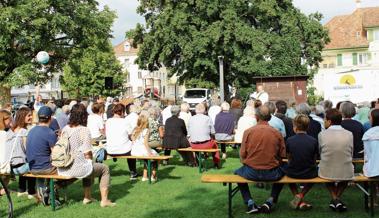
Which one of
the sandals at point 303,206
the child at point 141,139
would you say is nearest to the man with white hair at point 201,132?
the child at point 141,139

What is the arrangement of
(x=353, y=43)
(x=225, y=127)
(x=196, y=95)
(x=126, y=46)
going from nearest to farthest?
(x=225, y=127) → (x=196, y=95) → (x=353, y=43) → (x=126, y=46)

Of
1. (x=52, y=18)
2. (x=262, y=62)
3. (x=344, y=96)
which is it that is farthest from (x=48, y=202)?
(x=262, y=62)

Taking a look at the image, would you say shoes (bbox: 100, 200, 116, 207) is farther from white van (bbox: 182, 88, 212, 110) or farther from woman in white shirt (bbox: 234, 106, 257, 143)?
white van (bbox: 182, 88, 212, 110)

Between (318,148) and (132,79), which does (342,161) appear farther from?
(132,79)

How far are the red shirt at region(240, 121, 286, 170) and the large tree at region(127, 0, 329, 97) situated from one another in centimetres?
2846

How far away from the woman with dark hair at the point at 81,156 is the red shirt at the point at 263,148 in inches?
97.6

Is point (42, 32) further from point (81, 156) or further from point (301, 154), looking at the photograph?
point (301, 154)

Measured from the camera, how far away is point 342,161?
712cm

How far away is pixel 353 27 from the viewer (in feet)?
215

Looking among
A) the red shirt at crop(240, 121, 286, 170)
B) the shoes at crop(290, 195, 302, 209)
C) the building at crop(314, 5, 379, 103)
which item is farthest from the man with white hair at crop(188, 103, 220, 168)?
the building at crop(314, 5, 379, 103)

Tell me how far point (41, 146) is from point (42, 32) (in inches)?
988

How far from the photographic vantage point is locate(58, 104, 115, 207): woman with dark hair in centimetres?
785

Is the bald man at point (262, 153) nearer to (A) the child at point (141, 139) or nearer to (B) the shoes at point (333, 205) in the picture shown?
(B) the shoes at point (333, 205)

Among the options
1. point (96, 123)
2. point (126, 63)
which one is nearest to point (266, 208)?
point (96, 123)
